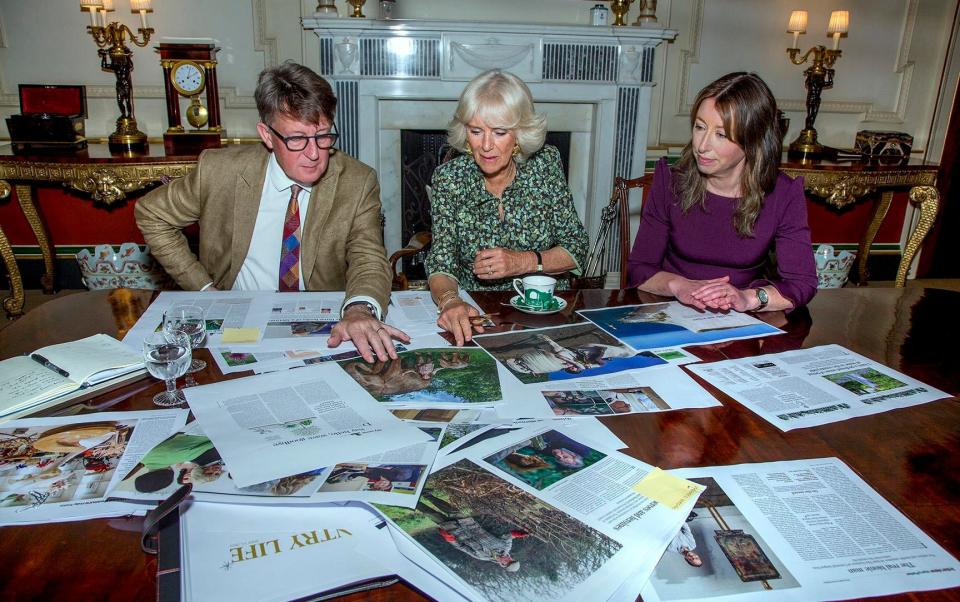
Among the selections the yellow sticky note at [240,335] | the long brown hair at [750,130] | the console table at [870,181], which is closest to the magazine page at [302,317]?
the yellow sticky note at [240,335]

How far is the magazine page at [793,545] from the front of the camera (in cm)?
71

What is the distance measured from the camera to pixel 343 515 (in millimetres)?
806

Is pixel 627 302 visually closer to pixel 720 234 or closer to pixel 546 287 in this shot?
pixel 546 287

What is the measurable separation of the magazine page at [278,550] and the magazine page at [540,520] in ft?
0.15

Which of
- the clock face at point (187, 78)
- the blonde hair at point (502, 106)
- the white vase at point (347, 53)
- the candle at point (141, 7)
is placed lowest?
the blonde hair at point (502, 106)

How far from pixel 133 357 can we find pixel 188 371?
0.36 ft

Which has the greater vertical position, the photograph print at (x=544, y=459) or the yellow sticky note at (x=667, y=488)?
the photograph print at (x=544, y=459)

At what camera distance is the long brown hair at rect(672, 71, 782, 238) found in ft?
5.71

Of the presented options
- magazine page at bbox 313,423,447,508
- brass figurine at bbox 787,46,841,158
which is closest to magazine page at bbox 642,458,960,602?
magazine page at bbox 313,423,447,508

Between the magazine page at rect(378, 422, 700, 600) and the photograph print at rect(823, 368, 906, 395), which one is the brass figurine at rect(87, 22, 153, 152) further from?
the photograph print at rect(823, 368, 906, 395)

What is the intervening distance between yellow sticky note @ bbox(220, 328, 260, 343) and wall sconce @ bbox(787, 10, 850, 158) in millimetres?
3308

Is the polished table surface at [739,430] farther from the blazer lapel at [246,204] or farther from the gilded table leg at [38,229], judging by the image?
the gilded table leg at [38,229]

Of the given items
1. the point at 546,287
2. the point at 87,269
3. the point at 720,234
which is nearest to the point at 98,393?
the point at 546,287

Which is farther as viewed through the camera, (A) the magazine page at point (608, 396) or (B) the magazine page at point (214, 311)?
(B) the magazine page at point (214, 311)
